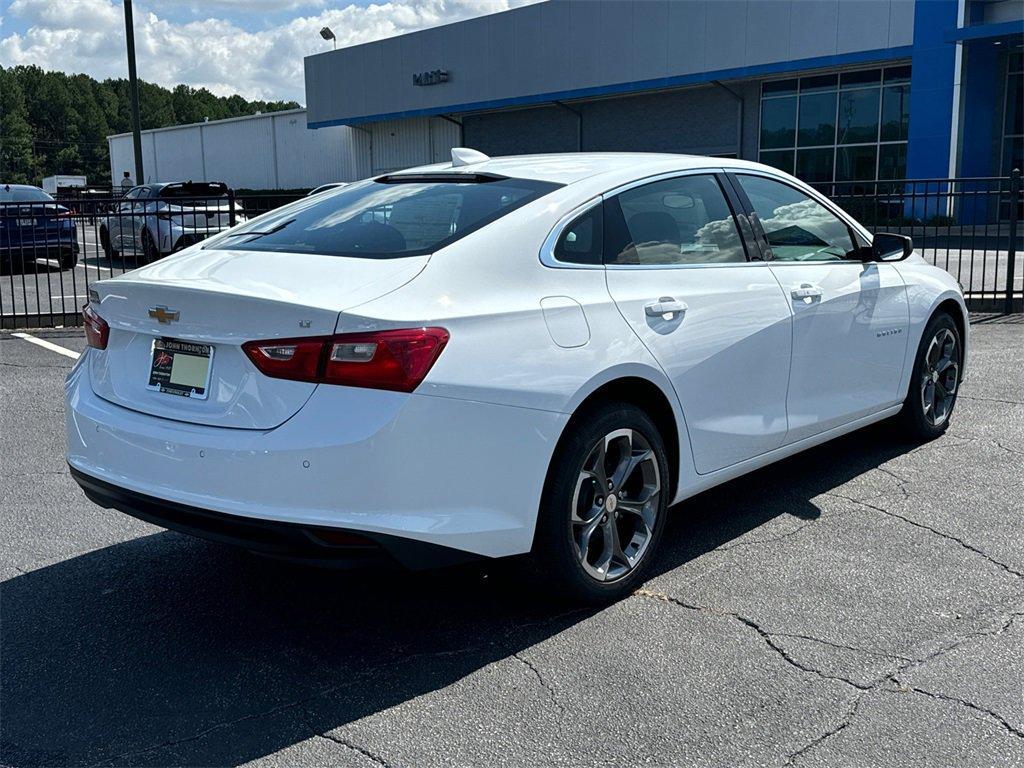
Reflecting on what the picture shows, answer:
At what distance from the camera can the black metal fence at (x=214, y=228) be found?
11641mm

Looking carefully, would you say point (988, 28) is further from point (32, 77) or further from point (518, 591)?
point (32, 77)

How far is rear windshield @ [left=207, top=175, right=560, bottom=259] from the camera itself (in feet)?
11.9

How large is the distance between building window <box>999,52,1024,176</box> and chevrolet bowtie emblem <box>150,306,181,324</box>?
29920mm

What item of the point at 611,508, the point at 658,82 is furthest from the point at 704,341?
the point at 658,82

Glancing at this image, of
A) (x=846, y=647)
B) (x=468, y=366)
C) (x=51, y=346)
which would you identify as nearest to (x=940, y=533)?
(x=846, y=647)

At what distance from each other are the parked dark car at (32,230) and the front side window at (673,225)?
9.33m

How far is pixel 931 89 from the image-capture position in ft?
92.5

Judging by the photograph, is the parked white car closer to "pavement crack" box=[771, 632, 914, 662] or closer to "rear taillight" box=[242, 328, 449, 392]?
"rear taillight" box=[242, 328, 449, 392]

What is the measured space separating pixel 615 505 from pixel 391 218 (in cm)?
135

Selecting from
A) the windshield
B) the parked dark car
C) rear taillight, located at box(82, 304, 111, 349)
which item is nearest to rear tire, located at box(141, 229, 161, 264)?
the parked dark car

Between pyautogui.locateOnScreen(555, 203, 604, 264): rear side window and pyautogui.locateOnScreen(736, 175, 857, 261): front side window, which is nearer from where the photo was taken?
pyautogui.locateOnScreen(555, 203, 604, 264): rear side window

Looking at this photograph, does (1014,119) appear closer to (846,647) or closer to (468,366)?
(846,647)

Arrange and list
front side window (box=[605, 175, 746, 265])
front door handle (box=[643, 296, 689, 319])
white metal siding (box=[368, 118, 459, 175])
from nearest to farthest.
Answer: front door handle (box=[643, 296, 689, 319]), front side window (box=[605, 175, 746, 265]), white metal siding (box=[368, 118, 459, 175])

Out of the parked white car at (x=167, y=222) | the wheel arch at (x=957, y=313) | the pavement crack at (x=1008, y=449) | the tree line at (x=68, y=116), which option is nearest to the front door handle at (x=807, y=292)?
the wheel arch at (x=957, y=313)
